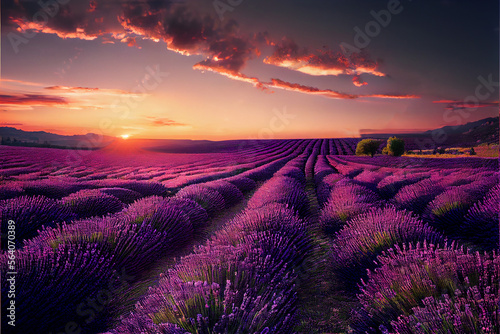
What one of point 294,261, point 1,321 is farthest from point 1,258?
point 294,261

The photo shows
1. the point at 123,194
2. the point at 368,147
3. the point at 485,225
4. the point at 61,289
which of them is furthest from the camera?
the point at 368,147

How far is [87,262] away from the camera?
2549 millimetres

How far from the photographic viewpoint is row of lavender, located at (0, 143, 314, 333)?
2080mm

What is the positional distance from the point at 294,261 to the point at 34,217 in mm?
4197

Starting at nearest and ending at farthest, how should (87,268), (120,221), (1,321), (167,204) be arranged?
1. (1,321)
2. (87,268)
3. (120,221)
4. (167,204)

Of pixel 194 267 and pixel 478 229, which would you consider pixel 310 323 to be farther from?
pixel 478 229

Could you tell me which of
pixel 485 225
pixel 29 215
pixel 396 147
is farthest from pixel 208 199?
pixel 396 147

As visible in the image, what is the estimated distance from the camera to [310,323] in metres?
2.23

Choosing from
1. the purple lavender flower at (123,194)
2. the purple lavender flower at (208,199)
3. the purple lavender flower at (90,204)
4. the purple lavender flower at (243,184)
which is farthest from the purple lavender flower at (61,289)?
the purple lavender flower at (243,184)

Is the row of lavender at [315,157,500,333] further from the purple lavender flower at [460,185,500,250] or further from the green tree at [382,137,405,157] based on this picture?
the green tree at [382,137,405,157]

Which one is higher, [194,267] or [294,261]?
[194,267]

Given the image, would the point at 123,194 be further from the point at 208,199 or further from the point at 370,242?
the point at 370,242

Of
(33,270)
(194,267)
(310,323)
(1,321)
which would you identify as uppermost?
(194,267)

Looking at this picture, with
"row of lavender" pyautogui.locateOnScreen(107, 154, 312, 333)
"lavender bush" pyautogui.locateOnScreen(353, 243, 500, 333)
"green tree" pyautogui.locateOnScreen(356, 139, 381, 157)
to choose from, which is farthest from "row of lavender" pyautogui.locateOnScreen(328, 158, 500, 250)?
"green tree" pyautogui.locateOnScreen(356, 139, 381, 157)
